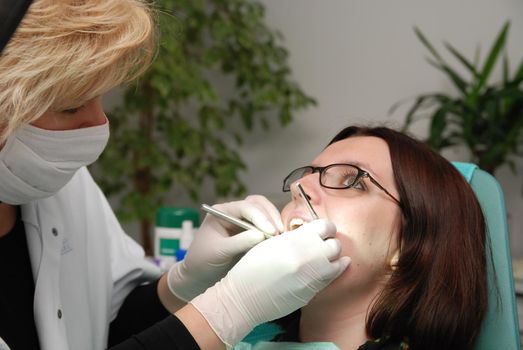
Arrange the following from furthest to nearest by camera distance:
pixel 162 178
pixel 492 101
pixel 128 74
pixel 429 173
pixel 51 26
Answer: pixel 162 178 < pixel 492 101 < pixel 429 173 < pixel 128 74 < pixel 51 26

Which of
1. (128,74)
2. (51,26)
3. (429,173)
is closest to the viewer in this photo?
(51,26)

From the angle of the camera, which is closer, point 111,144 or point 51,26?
point 51,26

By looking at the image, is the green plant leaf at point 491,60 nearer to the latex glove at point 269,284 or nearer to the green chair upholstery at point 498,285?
the green chair upholstery at point 498,285

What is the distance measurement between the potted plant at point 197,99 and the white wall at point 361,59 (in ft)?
0.49

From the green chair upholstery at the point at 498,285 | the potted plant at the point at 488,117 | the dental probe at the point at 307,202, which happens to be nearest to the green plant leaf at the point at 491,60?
the potted plant at the point at 488,117

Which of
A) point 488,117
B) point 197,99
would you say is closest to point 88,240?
point 197,99

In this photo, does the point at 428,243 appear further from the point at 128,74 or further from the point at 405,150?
the point at 128,74

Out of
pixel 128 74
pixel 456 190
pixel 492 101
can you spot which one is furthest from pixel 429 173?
pixel 492 101

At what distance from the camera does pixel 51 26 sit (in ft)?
3.36

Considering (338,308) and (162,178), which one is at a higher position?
(338,308)

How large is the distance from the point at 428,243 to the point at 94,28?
0.75 meters

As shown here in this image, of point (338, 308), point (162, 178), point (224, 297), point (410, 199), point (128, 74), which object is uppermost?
point (128, 74)

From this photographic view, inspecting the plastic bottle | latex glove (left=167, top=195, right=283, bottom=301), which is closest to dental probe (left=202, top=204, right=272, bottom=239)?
latex glove (left=167, top=195, right=283, bottom=301)

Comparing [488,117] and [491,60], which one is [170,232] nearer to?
[488,117]
